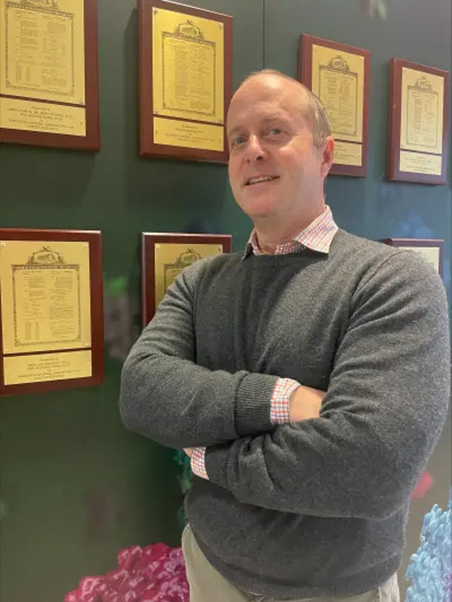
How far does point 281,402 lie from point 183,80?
92cm

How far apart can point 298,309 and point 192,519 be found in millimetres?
529

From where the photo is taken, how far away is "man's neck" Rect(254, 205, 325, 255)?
1.26 meters

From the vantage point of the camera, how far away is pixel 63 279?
140cm

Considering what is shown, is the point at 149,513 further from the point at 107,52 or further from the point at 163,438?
the point at 107,52

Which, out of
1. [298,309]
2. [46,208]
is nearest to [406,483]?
[298,309]

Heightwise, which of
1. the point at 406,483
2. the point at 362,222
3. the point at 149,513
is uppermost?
the point at 362,222

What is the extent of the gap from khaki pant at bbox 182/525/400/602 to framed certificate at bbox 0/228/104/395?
47 centimetres

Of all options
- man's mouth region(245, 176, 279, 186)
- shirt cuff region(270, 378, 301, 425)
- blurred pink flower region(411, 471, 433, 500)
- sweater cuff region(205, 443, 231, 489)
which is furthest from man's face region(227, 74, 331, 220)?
blurred pink flower region(411, 471, 433, 500)

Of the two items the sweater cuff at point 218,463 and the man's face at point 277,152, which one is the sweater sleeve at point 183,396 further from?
the man's face at point 277,152

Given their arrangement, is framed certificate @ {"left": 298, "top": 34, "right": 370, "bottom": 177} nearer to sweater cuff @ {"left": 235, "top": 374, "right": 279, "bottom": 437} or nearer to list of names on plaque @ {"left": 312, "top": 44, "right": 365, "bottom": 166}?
list of names on plaque @ {"left": 312, "top": 44, "right": 365, "bottom": 166}

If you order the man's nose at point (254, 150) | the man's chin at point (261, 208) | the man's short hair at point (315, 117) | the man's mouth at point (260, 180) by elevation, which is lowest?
the man's chin at point (261, 208)

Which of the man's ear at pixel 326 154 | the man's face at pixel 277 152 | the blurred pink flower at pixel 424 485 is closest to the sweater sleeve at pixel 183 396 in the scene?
the man's face at pixel 277 152

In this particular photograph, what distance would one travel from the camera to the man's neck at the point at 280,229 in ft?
4.14

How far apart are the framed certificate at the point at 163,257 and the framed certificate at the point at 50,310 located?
12 cm
